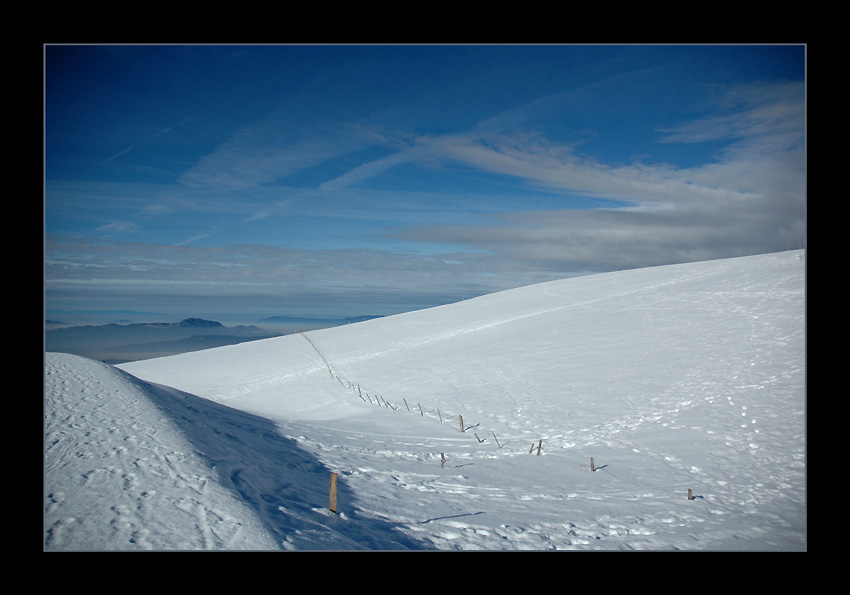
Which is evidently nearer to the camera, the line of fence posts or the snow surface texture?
the snow surface texture

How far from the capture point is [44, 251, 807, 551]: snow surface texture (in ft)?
20.0

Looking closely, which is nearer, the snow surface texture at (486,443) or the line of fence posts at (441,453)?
the snow surface texture at (486,443)

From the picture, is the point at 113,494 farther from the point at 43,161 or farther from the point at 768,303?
the point at 768,303

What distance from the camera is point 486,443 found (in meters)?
12.6

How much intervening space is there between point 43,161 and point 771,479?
13691 mm

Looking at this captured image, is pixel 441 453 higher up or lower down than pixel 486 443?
higher up

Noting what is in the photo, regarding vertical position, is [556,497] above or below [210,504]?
below

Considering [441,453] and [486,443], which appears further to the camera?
[486,443]

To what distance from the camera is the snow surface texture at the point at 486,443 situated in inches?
240
